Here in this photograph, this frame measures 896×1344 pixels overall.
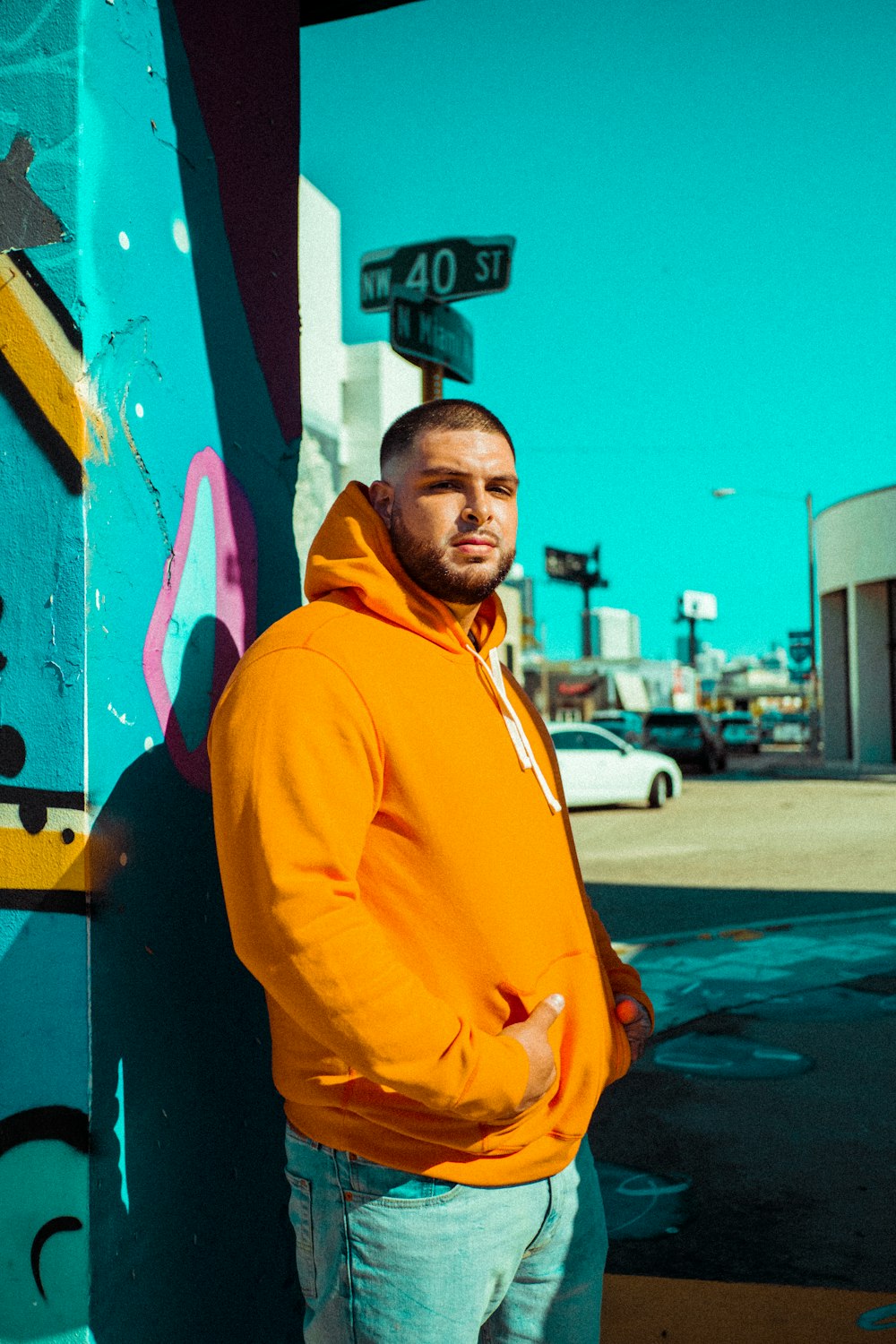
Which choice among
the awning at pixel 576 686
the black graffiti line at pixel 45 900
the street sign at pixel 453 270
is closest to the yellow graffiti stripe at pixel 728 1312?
the black graffiti line at pixel 45 900

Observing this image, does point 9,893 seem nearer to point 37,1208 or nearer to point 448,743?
point 37,1208

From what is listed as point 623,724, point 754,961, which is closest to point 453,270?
point 754,961

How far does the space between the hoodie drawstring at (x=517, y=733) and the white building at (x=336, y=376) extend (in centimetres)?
2677

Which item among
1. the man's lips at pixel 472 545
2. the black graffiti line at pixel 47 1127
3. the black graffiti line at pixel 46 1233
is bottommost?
the black graffiti line at pixel 46 1233

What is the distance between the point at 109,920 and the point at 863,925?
696 centimetres

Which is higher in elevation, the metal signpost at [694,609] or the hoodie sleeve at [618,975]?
the metal signpost at [694,609]

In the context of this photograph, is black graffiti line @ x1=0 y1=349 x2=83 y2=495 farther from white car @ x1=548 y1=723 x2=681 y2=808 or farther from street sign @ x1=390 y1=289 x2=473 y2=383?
white car @ x1=548 y1=723 x2=681 y2=808

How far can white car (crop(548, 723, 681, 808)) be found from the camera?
17.2 metres

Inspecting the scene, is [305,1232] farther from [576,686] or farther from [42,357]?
[576,686]

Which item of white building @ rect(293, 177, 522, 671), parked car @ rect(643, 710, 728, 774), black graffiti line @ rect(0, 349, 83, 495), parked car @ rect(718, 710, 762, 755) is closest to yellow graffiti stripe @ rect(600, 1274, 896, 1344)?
black graffiti line @ rect(0, 349, 83, 495)

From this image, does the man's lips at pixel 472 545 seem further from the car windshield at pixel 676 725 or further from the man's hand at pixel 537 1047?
the car windshield at pixel 676 725

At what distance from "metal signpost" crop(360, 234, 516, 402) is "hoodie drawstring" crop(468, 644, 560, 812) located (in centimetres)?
224

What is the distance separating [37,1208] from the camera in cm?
166

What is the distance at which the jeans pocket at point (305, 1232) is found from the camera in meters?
1.57
